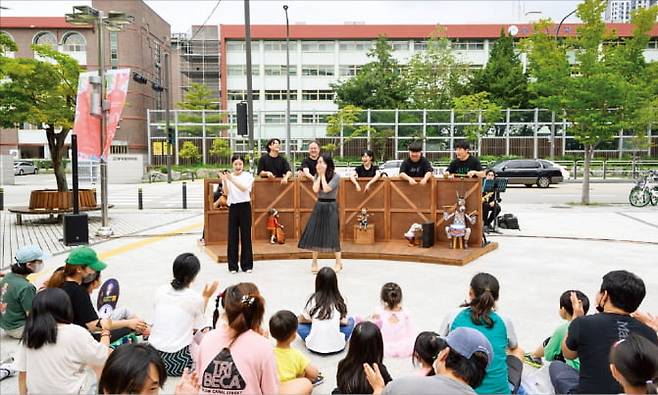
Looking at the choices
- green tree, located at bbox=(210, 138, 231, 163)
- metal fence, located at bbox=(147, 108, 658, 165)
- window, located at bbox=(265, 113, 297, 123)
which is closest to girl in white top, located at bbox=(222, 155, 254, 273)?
metal fence, located at bbox=(147, 108, 658, 165)

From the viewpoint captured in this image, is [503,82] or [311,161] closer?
[311,161]

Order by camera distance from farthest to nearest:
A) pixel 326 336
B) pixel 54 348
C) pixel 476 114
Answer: pixel 476 114
pixel 326 336
pixel 54 348

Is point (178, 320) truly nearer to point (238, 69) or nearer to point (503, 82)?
point (503, 82)

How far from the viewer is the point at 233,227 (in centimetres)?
883

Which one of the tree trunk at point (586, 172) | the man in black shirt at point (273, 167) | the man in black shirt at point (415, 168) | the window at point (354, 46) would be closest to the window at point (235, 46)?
the window at point (354, 46)

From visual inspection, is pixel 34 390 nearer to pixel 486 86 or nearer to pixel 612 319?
pixel 612 319

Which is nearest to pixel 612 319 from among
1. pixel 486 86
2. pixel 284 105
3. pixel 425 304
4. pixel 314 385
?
pixel 314 385

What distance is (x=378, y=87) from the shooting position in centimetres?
4809

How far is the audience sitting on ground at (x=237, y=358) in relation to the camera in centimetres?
322

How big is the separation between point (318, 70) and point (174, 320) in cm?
5279

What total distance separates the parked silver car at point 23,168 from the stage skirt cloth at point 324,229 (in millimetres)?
47412

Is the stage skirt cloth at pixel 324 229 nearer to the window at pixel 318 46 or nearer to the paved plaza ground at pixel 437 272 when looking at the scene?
the paved plaza ground at pixel 437 272

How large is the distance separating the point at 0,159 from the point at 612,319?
41.0 meters

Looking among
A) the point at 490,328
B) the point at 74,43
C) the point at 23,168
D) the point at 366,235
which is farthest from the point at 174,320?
the point at 74,43
